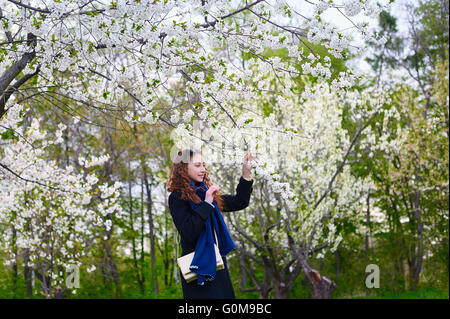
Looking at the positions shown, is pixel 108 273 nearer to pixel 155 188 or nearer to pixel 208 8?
pixel 155 188

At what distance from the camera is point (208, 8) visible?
3.61 m

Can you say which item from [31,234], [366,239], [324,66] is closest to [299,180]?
[31,234]

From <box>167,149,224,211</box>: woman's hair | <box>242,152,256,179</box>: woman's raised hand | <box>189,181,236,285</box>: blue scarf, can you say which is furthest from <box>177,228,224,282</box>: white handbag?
<box>242,152,256,179</box>: woman's raised hand

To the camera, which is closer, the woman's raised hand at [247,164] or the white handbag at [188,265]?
the white handbag at [188,265]

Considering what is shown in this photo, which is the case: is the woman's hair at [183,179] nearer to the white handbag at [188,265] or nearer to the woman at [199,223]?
the woman at [199,223]

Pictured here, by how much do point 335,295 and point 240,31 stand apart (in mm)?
15433

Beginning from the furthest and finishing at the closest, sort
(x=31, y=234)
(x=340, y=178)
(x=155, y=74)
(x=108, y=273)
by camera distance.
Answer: (x=108, y=273), (x=340, y=178), (x=31, y=234), (x=155, y=74)

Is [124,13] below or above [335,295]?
above

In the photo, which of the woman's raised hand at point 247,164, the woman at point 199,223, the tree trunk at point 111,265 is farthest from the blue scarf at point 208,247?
the tree trunk at point 111,265

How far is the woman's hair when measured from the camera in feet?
10.7

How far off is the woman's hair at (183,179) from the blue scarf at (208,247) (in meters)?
0.05

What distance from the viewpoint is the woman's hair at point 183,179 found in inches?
128
